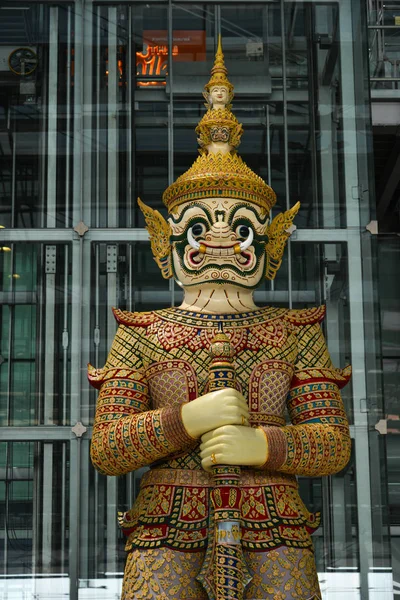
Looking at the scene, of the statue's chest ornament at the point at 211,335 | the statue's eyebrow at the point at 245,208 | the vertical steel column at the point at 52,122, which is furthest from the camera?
the vertical steel column at the point at 52,122

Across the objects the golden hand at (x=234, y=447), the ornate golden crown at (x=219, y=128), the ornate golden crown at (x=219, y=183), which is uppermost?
the ornate golden crown at (x=219, y=128)

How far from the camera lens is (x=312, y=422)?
14.4ft

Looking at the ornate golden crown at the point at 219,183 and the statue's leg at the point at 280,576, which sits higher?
the ornate golden crown at the point at 219,183

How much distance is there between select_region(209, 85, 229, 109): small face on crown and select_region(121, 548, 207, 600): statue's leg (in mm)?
2015

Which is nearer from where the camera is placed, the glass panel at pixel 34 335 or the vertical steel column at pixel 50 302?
the vertical steel column at pixel 50 302

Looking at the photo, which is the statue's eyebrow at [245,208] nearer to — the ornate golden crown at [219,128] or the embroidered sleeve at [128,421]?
the ornate golden crown at [219,128]

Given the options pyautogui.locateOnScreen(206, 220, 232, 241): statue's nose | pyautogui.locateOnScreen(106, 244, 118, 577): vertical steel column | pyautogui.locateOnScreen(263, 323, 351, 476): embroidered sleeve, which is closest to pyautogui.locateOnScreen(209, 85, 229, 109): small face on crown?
pyautogui.locateOnScreen(206, 220, 232, 241): statue's nose

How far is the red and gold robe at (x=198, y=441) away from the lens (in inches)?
164

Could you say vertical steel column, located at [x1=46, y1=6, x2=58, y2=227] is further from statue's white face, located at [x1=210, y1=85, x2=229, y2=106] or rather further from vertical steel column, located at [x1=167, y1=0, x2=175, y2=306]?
statue's white face, located at [x1=210, y1=85, x2=229, y2=106]

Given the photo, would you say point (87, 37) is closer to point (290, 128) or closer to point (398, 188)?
point (290, 128)

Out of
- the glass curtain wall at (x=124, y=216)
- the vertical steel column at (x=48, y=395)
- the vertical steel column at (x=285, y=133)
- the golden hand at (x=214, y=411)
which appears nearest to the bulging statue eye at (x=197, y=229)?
the golden hand at (x=214, y=411)

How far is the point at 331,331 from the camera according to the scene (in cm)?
605

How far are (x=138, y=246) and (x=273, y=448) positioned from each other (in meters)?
2.27

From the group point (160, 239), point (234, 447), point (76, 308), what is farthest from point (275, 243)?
point (76, 308)
